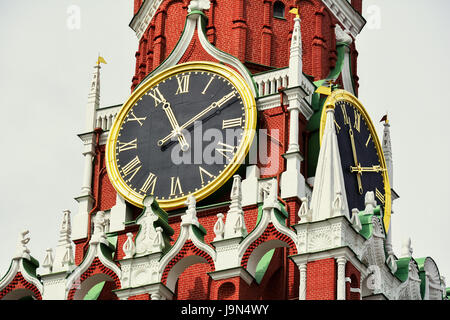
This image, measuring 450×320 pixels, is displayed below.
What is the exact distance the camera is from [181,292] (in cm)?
3725

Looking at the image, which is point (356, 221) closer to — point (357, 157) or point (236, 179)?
point (236, 179)

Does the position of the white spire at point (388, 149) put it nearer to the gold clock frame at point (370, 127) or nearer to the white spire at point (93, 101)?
the gold clock frame at point (370, 127)

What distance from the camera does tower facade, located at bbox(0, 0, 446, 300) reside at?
35812mm

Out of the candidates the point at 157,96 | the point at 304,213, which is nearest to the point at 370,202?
the point at 304,213

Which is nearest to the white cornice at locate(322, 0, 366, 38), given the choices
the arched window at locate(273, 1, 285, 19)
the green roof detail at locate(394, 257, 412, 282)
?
the arched window at locate(273, 1, 285, 19)

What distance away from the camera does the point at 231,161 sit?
38031mm

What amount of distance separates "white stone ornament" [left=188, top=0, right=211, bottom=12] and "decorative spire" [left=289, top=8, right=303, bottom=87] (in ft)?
7.14

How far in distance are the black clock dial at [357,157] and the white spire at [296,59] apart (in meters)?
0.99

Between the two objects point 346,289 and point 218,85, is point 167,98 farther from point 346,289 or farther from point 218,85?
point 346,289

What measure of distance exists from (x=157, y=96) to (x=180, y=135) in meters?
1.35

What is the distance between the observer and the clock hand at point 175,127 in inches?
1529
